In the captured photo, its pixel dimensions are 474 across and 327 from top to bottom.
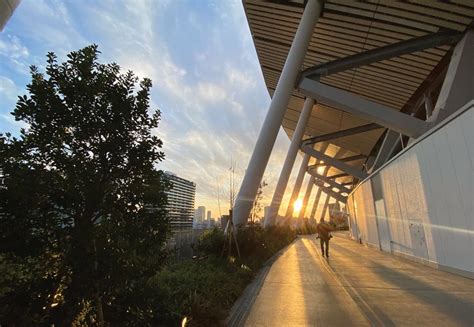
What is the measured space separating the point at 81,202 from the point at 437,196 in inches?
369

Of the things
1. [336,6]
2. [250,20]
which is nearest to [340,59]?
[336,6]

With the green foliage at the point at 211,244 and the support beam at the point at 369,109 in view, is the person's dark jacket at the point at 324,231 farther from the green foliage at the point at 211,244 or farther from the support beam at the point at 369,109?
the green foliage at the point at 211,244

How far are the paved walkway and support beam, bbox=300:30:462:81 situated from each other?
7.86 m

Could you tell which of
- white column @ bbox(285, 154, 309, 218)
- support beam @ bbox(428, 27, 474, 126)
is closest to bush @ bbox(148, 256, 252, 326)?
support beam @ bbox(428, 27, 474, 126)

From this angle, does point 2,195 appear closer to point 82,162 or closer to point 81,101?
point 82,162

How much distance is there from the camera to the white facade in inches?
296

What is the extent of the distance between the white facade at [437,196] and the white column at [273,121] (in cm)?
468

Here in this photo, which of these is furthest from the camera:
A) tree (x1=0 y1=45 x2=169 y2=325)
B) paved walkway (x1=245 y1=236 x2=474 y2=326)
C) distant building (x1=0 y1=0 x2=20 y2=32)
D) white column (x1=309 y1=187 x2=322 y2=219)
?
white column (x1=309 y1=187 x2=322 y2=219)

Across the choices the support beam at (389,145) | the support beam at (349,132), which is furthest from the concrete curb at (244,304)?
the support beam at (349,132)

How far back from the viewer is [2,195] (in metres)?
2.52

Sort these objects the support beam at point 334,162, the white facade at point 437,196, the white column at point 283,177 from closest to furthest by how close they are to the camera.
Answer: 1. the white facade at point 437,196
2. the white column at point 283,177
3. the support beam at point 334,162

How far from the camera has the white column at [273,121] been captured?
11594mm

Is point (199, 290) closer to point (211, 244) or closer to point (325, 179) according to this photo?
point (211, 244)

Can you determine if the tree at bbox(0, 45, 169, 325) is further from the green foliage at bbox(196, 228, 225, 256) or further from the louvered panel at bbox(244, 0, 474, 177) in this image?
the louvered panel at bbox(244, 0, 474, 177)
